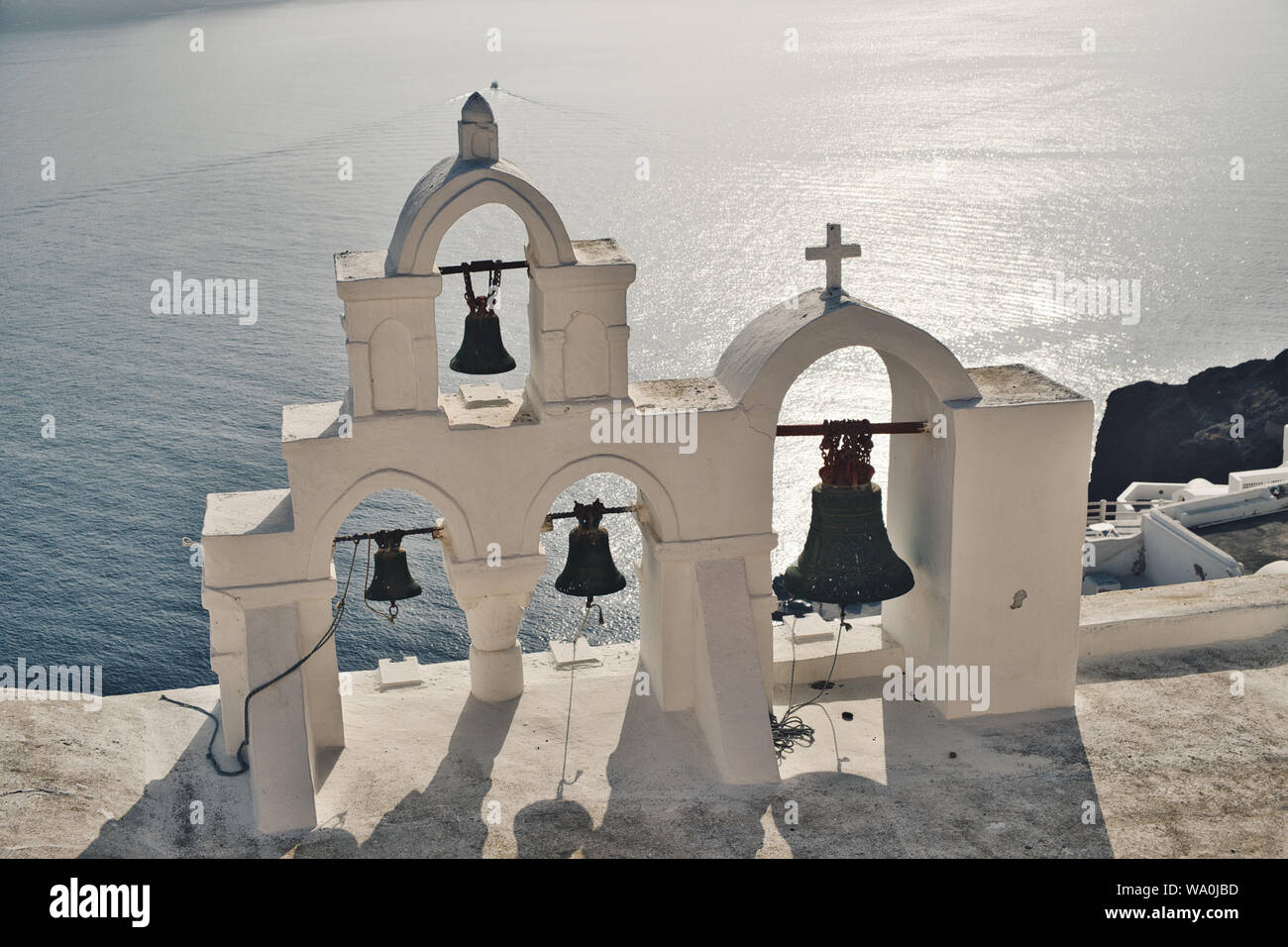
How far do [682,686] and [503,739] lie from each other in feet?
6.55

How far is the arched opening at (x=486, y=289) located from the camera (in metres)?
58.8

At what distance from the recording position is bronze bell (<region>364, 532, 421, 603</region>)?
14258 mm

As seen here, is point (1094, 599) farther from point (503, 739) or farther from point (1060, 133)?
point (1060, 133)

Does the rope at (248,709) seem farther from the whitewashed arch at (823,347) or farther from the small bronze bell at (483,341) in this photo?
the whitewashed arch at (823,347)

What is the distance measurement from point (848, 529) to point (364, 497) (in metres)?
4.62

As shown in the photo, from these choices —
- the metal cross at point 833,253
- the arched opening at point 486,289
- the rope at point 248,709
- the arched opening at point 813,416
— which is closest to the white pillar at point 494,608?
the rope at point 248,709

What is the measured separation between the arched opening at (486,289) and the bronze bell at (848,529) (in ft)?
139

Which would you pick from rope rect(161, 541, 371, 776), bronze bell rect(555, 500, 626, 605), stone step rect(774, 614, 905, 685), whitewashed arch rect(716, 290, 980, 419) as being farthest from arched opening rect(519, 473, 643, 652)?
whitewashed arch rect(716, 290, 980, 419)

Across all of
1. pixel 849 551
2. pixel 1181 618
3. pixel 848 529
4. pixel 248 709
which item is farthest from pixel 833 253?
pixel 248 709

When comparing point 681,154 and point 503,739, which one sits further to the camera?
point 681,154

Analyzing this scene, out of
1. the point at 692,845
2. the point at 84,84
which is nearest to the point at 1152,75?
the point at 84,84

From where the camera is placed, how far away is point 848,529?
13.4 m

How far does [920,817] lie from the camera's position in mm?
12672

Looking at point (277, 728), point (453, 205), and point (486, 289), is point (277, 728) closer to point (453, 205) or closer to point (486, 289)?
point (453, 205)
